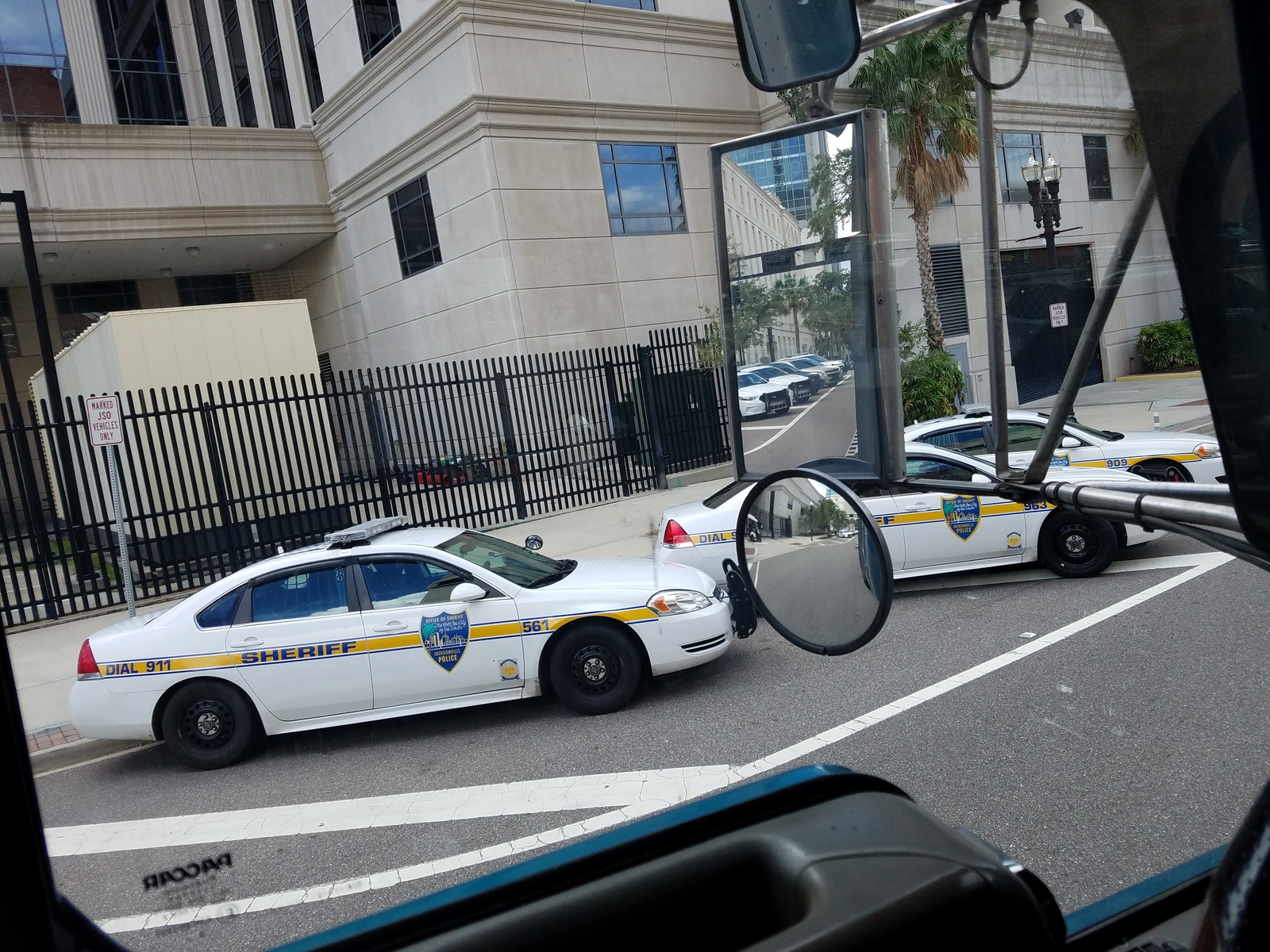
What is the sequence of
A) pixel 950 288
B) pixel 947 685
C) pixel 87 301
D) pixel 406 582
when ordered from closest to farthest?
1. pixel 950 288
2. pixel 947 685
3. pixel 406 582
4. pixel 87 301

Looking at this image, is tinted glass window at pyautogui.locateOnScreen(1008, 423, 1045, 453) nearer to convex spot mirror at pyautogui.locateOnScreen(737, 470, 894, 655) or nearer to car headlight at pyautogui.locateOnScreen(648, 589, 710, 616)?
convex spot mirror at pyautogui.locateOnScreen(737, 470, 894, 655)

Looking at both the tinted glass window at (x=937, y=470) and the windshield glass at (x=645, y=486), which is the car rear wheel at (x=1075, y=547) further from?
the tinted glass window at (x=937, y=470)

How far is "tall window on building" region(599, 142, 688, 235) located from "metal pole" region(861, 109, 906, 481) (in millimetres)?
8665

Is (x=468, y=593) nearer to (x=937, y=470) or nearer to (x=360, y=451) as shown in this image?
(x=937, y=470)

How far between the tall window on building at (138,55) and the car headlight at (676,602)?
14.2ft

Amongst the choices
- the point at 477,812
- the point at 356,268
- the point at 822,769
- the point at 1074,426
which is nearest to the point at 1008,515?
the point at 477,812

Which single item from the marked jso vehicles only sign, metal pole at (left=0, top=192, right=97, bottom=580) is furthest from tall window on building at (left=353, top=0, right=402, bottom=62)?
the marked jso vehicles only sign

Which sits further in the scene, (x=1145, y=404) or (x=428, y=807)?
(x=428, y=807)

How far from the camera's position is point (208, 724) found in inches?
180

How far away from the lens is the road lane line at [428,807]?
3.33 metres

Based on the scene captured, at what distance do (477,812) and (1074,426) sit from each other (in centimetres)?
307

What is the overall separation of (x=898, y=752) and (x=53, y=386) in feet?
31.7

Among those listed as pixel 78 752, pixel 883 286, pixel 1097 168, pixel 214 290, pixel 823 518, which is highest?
pixel 214 290

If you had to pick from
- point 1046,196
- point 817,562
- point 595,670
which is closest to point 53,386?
point 595,670
